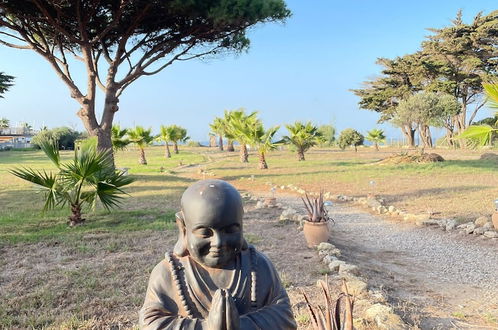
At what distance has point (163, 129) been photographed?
31.0m

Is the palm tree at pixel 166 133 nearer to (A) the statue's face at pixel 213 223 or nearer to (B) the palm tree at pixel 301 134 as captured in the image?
(B) the palm tree at pixel 301 134

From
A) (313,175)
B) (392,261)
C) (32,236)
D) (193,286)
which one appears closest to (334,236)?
(392,261)

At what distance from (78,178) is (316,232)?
4.65 meters

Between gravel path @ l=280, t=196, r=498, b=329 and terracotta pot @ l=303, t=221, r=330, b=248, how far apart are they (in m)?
0.46

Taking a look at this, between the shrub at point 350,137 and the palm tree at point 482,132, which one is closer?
the palm tree at point 482,132

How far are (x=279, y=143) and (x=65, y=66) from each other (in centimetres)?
1076

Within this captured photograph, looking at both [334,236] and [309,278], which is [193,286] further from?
[334,236]

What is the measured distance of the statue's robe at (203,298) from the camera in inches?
66.6

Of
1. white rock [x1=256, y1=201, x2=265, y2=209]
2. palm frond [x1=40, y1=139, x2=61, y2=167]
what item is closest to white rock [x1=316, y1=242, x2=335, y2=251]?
white rock [x1=256, y1=201, x2=265, y2=209]

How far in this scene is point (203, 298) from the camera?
1.74 metres

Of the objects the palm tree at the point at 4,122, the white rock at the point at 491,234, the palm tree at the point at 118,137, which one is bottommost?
the white rock at the point at 491,234

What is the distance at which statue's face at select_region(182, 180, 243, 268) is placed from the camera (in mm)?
1632

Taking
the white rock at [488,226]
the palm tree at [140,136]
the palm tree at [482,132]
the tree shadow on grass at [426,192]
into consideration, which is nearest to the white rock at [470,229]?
the white rock at [488,226]

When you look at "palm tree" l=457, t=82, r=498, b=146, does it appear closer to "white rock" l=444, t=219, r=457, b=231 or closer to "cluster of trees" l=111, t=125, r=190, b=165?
"white rock" l=444, t=219, r=457, b=231
